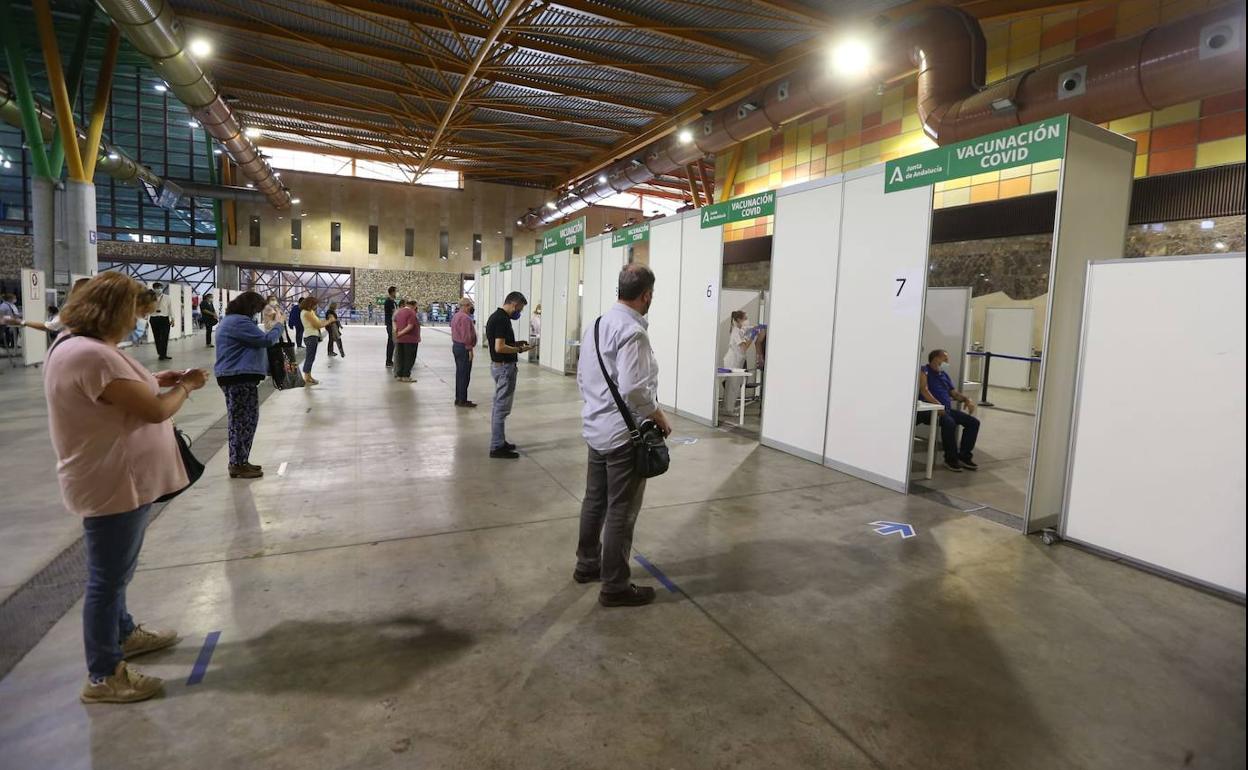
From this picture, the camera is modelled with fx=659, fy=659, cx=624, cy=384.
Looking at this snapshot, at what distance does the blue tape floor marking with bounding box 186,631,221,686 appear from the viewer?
2642mm

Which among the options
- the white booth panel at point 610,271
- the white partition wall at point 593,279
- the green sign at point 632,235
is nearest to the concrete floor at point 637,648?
the green sign at point 632,235

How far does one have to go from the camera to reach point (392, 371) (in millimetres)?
12992

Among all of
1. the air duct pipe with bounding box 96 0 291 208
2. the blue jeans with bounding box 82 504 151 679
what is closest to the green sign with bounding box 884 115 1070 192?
the blue jeans with bounding box 82 504 151 679

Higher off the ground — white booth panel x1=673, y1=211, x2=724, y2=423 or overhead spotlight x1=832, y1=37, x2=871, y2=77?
overhead spotlight x1=832, y1=37, x2=871, y2=77

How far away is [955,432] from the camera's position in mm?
6492

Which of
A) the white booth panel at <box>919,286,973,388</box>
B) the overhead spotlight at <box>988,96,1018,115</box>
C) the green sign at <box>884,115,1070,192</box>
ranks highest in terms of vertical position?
the overhead spotlight at <box>988,96,1018,115</box>

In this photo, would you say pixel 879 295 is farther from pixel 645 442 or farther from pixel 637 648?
pixel 637 648

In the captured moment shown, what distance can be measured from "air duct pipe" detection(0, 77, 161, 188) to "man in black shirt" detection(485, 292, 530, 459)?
14555mm

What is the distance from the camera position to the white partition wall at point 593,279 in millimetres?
11875

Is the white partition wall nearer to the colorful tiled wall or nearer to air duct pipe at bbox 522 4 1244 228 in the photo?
air duct pipe at bbox 522 4 1244 228

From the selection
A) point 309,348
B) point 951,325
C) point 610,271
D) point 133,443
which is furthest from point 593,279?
point 133,443

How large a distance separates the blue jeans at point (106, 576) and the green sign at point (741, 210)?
608 centimetres

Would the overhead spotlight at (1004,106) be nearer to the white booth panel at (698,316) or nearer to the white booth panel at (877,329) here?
the white booth panel at (877,329)

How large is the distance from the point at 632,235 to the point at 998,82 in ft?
16.9
